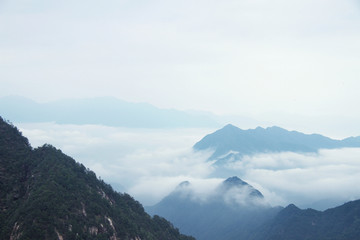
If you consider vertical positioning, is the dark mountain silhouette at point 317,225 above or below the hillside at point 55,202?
below

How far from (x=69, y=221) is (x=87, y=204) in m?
10.4

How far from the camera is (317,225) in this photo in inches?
6575

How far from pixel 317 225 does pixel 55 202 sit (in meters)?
123

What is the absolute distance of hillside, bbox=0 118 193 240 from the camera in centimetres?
7500

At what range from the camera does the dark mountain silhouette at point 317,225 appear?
15305 cm

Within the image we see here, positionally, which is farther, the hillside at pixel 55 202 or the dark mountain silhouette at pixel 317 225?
the dark mountain silhouette at pixel 317 225

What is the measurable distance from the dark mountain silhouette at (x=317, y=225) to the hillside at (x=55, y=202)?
6822 cm

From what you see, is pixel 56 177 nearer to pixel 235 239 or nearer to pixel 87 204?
pixel 87 204

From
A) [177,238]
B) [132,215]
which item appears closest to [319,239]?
[177,238]

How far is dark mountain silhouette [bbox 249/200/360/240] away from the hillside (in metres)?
68.2

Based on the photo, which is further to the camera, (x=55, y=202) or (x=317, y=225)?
(x=317, y=225)

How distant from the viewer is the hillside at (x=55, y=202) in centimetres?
7500

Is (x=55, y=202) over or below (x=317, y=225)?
over

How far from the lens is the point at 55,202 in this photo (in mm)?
81188
